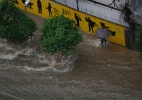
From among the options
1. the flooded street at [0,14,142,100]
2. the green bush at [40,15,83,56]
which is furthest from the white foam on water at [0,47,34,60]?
the green bush at [40,15,83,56]

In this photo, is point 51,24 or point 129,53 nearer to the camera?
point 51,24

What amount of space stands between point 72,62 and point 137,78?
3.73 metres

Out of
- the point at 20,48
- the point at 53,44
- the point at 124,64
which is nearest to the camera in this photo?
the point at 53,44

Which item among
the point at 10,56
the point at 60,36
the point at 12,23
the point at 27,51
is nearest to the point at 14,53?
the point at 10,56

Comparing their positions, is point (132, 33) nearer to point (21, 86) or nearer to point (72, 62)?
point (72, 62)

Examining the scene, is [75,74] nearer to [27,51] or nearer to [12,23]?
[27,51]

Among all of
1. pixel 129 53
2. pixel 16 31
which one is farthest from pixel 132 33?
pixel 16 31

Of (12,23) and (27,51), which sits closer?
(12,23)

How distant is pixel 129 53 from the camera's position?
67.7ft

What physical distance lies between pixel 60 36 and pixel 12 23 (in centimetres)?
297

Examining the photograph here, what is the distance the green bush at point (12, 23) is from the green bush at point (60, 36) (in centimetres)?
115

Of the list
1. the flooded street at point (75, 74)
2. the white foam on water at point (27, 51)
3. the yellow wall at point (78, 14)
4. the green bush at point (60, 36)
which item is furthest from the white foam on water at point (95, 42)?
the white foam on water at point (27, 51)

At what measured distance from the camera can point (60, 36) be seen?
59.6 feet

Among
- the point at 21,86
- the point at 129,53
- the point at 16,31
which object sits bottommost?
the point at 21,86
